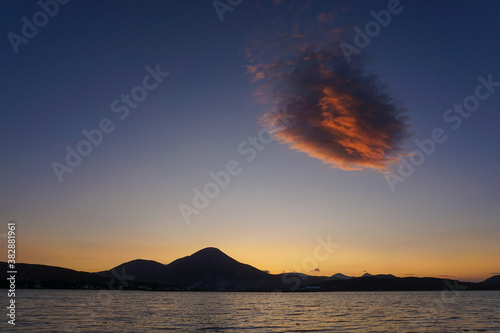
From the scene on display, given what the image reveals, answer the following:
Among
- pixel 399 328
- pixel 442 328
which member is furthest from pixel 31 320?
pixel 442 328

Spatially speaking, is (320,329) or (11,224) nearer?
(11,224)

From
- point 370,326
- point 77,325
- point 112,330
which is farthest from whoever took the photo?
point 370,326

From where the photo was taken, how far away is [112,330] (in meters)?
57.9

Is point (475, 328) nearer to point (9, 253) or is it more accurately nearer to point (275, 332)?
point (275, 332)

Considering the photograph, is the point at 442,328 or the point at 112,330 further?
the point at 442,328

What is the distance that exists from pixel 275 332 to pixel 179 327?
1670 centimetres

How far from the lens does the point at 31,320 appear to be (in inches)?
2574

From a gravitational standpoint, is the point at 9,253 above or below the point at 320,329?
above

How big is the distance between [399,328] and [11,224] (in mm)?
62830

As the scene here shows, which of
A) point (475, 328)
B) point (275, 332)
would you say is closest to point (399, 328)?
point (475, 328)

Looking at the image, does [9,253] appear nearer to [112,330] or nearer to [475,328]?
[112,330]

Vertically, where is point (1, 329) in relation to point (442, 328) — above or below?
above

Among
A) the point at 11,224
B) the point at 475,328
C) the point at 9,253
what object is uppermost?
the point at 11,224

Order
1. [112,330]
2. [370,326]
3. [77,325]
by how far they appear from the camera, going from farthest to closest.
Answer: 1. [370,326]
2. [77,325]
3. [112,330]
